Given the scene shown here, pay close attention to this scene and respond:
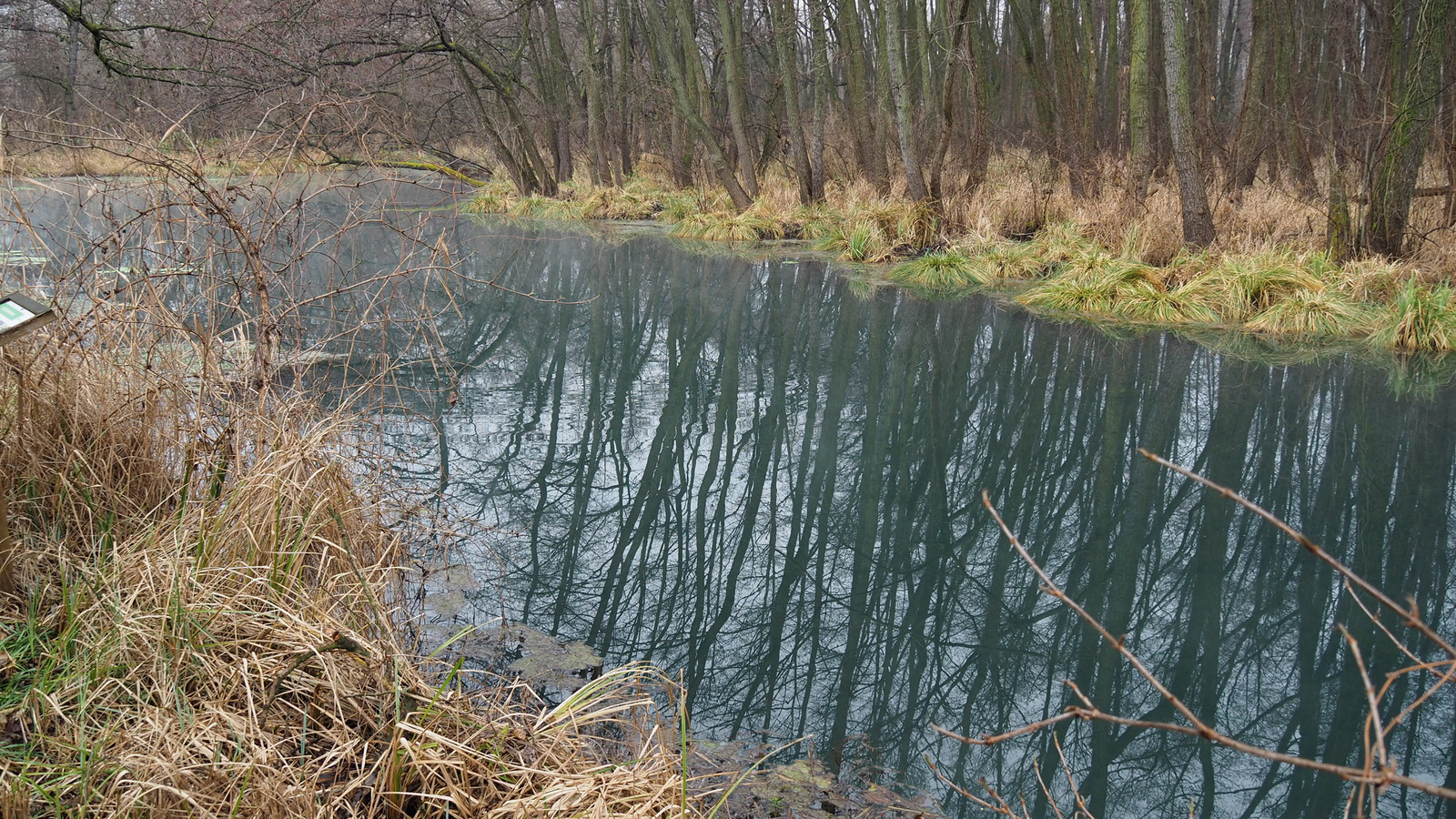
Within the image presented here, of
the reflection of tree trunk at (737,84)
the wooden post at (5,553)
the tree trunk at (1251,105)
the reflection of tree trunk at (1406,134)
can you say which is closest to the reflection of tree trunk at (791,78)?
the reflection of tree trunk at (737,84)

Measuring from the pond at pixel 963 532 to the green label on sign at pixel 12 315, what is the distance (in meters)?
1.45

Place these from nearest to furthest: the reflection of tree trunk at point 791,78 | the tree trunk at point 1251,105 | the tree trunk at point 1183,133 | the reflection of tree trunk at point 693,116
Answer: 1. the tree trunk at point 1183,133
2. the tree trunk at point 1251,105
3. the reflection of tree trunk at point 791,78
4. the reflection of tree trunk at point 693,116

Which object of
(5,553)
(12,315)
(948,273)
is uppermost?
(948,273)

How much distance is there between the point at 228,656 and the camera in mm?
3107

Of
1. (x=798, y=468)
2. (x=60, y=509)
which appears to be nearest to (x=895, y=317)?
(x=798, y=468)

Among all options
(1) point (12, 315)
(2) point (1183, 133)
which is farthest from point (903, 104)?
(1) point (12, 315)

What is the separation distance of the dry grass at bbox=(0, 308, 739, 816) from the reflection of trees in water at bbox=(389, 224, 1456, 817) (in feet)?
2.68

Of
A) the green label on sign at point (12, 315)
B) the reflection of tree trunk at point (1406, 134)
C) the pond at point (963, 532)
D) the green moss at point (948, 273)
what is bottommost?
the pond at point (963, 532)

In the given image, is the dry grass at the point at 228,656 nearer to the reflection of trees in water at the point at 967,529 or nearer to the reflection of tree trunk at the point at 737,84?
the reflection of trees in water at the point at 967,529

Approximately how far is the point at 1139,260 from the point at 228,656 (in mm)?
9711

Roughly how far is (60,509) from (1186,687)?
417 cm

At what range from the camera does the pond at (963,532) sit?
3.60 metres

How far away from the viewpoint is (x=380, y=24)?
16.0 meters

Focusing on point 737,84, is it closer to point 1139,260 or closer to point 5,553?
point 1139,260
